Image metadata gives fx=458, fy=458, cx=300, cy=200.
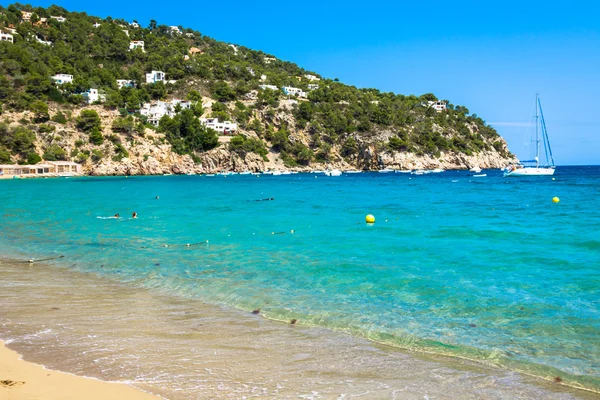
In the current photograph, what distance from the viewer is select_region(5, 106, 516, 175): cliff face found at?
9081cm

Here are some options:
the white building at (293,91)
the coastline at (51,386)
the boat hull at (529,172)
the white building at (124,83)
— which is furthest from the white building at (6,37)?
the coastline at (51,386)

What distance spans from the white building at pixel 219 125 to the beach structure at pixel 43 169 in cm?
3162

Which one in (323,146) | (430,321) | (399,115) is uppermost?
(399,115)

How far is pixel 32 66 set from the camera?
100 metres

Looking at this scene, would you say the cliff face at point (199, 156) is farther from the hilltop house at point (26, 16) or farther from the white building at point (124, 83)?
the hilltop house at point (26, 16)

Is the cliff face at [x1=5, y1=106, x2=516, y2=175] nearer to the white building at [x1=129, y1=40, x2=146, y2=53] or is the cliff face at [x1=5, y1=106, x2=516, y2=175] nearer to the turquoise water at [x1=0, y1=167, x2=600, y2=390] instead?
the white building at [x1=129, y1=40, x2=146, y2=53]

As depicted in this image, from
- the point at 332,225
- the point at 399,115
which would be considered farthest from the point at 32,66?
the point at 332,225

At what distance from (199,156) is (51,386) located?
104013 millimetres

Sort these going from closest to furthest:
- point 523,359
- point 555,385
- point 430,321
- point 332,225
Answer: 1. point 555,385
2. point 523,359
3. point 430,321
4. point 332,225

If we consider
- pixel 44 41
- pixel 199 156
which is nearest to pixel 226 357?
pixel 199 156

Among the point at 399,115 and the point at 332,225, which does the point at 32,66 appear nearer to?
the point at 399,115

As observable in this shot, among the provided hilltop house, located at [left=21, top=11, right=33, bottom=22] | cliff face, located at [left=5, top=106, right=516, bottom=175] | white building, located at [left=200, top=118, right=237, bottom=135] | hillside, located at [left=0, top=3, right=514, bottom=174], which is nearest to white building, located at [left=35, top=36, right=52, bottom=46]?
hillside, located at [left=0, top=3, right=514, bottom=174]

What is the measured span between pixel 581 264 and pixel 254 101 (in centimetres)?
11798

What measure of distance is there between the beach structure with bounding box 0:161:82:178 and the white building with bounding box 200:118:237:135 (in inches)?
1245
